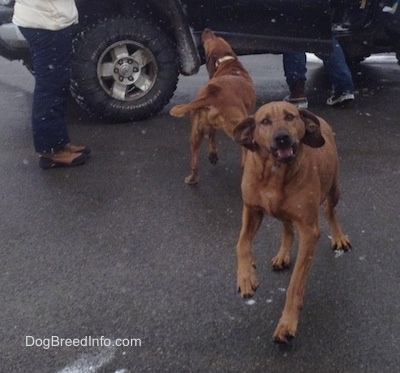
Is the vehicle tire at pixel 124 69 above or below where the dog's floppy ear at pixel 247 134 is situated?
below

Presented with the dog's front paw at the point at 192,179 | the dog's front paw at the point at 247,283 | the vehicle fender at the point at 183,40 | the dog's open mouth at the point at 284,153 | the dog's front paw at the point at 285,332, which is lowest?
the dog's front paw at the point at 192,179

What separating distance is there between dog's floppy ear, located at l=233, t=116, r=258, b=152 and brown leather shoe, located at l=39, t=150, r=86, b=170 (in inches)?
94.1

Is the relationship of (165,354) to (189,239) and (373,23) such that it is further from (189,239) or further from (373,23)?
(373,23)

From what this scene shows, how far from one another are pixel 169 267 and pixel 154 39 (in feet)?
9.21

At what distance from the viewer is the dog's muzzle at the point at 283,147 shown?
9.71 feet

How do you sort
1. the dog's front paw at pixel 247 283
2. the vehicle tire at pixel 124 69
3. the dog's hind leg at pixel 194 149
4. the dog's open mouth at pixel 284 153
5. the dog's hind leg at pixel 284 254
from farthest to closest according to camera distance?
1. the vehicle tire at pixel 124 69
2. the dog's hind leg at pixel 194 149
3. the dog's hind leg at pixel 284 254
4. the dog's front paw at pixel 247 283
5. the dog's open mouth at pixel 284 153

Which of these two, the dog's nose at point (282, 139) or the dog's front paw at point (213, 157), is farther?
the dog's front paw at point (213, 157)

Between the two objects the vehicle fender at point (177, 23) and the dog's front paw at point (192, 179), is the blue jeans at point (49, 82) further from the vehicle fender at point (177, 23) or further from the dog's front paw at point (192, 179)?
the vehicle fender at point (177, 23)

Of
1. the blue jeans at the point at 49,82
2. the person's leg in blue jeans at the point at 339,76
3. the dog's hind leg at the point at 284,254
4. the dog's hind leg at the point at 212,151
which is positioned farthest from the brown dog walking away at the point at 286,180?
the person's leg in blue jeans at the point at 339,76

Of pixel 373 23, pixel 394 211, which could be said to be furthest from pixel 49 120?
pixel 373 23

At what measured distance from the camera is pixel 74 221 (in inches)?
172

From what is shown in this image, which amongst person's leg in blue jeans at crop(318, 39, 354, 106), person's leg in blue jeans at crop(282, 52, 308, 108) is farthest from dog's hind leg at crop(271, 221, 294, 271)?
person's leg in blue jeans at crop(318, 39, 354, 106)

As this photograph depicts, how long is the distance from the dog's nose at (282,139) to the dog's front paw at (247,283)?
2.11 feet

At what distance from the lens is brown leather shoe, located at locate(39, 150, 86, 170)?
17.1 ft
